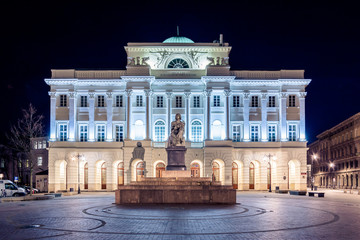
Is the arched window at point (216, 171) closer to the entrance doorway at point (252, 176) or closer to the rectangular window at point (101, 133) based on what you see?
the entrance doorway at point (252, 176)

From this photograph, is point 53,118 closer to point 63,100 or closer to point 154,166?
point 63,100

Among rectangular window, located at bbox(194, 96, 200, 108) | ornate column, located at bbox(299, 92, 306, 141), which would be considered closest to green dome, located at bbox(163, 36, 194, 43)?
rectangular window, located at bbox(194, 96, 200, 108)

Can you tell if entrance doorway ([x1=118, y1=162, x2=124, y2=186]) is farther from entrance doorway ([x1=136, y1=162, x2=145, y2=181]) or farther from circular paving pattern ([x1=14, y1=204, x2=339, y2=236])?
circular paving pattern ([x1=14, y1=204, x2=339, y2=236])

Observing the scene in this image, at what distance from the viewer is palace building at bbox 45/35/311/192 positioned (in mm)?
63438

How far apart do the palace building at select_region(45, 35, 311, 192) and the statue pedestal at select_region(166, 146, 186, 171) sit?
82.9 ft

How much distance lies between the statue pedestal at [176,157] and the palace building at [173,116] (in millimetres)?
25270

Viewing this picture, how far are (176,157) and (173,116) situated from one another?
27320 millimetres

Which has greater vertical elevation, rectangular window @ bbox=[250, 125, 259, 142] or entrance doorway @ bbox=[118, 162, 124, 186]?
rectangular window @ bbox=[250, 125, 259, 142]

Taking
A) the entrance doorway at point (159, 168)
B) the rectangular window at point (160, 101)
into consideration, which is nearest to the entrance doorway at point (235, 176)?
the entrance doorway at point (159, 168)

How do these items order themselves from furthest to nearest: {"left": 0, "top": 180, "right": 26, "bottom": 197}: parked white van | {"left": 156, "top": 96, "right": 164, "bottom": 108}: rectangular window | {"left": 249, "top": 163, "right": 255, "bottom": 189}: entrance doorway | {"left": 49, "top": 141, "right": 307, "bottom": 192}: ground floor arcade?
{"left": 249, "top": 163, "right": 255, "bottom": 189}: entrance doorway, {"left": 156, "top": 96, "right": 164, "bottom": 108}: rectangular window, {"left": 49, "top": 141, "right": 307, "bottom": 192}: ground floor arcade, {"left": 0, "top": 180, "right": 26, "bottom": 197}: parked white van

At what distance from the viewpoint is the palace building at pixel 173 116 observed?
63438 mm

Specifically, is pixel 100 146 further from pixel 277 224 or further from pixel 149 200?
pixel 277 224

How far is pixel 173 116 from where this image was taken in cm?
6462

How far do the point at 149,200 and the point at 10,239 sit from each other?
14.8m
